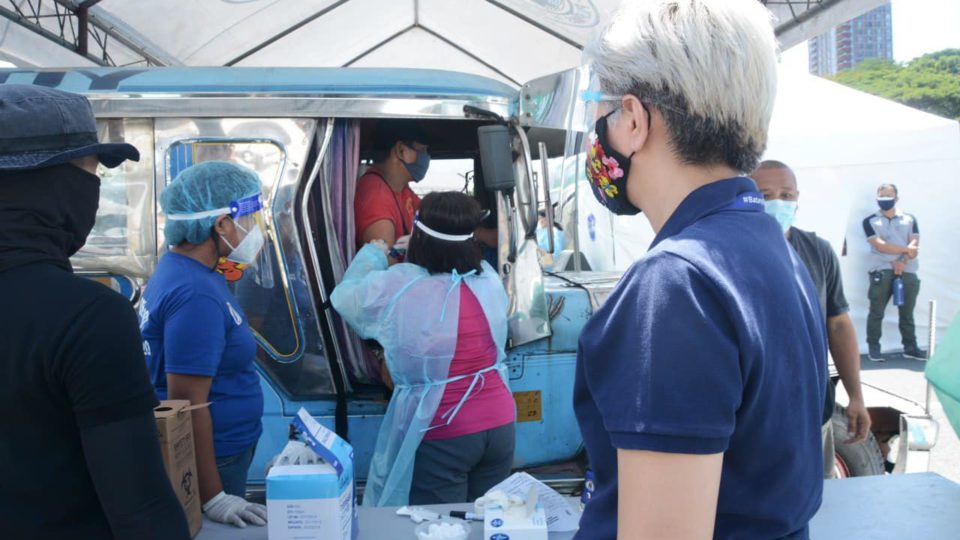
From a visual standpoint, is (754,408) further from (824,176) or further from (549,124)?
(824,176)

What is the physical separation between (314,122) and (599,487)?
2.81 m

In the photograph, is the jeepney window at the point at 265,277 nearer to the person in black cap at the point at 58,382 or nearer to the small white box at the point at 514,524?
the small white box at the point at 514,524

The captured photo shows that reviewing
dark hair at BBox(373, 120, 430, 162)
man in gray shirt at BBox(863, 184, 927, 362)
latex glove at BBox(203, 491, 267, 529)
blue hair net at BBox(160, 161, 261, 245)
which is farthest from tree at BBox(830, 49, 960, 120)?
latex glove at BBox(203, 491, 267, 529)

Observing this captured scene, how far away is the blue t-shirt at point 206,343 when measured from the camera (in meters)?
2.54

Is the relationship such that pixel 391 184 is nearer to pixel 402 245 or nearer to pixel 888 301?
pixel 402 245

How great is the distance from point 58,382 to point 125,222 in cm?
239

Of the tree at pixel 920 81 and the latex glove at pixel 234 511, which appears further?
the tree at pixel 920 81

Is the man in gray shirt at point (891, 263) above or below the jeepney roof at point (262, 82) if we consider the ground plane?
below

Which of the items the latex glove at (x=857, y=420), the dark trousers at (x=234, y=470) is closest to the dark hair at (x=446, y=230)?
the dark trousers at (x=234, y=470)

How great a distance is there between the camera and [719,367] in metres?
0.96

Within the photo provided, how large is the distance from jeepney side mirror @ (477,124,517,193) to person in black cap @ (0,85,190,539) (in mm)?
2055

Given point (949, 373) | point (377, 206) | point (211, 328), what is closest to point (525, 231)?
point (377, 206)

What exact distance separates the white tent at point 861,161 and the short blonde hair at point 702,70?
8.47 metres

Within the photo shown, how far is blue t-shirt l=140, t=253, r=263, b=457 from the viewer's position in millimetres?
2537
